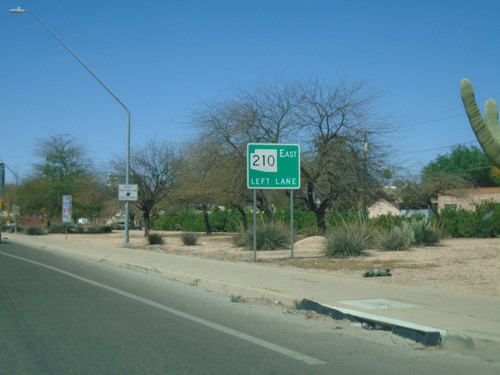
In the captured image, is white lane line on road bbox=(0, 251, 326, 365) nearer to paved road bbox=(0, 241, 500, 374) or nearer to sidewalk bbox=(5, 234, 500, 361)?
paved road bbox=(0, 241, 500, 374)

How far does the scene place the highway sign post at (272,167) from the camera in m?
19.2

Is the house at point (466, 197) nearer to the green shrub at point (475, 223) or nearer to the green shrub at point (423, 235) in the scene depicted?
the green shrub at point (475, 223)

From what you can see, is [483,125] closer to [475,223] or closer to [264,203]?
[264,203]

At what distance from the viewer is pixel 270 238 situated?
25219 millimetres

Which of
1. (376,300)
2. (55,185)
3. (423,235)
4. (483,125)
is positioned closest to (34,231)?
(55,185)

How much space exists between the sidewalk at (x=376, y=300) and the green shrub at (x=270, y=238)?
628 centimetres

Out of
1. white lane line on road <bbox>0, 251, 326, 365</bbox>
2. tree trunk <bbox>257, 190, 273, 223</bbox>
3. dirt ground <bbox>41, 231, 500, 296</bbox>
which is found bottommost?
white lane line on road <bbox>0, 251, 326, 365</bbox>

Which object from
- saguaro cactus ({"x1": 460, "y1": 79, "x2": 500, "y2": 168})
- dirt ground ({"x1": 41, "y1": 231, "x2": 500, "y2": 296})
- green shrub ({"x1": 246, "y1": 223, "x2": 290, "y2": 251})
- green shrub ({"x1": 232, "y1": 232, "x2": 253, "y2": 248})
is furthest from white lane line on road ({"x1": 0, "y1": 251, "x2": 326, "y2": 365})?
green shrub ({"x1": 232, "y1": 232, "x2": 253, "y2": 248})

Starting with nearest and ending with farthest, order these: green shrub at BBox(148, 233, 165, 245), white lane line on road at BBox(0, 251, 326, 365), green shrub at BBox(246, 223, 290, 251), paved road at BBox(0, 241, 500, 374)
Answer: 1. paved road at BBox(0, 241, 500, 374)
2. white lane line on road at BBox(0, 251, 326, 365)
3. green shrub at BBox(246, 223, 290, 251)
4. green shrub at BBox(148, 233, 165, 245)

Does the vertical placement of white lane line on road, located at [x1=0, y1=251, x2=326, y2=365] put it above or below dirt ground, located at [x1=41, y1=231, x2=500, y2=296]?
below

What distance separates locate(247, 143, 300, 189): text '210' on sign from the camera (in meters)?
19.2

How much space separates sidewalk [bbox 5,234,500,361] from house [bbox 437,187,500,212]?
3662 centimetres

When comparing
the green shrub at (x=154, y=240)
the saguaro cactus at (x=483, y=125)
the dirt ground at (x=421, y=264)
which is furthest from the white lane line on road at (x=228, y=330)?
the green shrub at (x=154, y=240)

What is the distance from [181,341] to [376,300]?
4.36m
